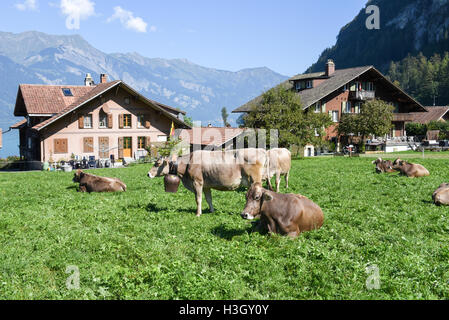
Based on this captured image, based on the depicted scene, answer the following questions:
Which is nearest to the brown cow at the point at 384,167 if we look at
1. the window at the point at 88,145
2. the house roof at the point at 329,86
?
the house roof at the point at 329,86

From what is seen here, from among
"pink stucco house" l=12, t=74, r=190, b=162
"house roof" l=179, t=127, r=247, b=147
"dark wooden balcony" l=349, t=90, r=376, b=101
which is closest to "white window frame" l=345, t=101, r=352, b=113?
"dark wooden balcony" l=349, t=90, r=376, b=101

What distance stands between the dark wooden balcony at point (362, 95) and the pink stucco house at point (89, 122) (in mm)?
23602

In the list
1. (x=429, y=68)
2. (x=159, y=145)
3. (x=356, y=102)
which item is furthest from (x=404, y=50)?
(x=159, y=145)

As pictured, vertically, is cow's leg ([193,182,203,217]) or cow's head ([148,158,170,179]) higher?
cow's head ([148,158,170,179])

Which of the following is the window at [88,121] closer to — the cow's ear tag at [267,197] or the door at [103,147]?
the door at [103,147]

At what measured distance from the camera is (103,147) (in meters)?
44.7

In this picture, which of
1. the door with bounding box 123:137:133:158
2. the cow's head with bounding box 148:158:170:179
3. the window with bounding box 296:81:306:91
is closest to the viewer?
the cow's head with bounding box 148:158:170:179

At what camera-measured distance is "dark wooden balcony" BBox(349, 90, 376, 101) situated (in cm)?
5516

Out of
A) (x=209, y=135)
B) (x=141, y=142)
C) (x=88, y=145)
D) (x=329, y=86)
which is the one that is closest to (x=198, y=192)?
(x=88, y=145)

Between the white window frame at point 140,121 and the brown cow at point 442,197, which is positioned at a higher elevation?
the white window frame at point 140,121

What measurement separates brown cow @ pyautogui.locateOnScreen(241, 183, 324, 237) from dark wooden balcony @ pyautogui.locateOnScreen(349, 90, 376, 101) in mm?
49090

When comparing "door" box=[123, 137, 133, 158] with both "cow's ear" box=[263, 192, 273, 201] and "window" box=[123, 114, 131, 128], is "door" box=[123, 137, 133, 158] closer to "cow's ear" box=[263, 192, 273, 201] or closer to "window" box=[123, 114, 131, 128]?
"window" box=[123, 114, 131, 128]

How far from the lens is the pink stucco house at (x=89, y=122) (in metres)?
41.8
